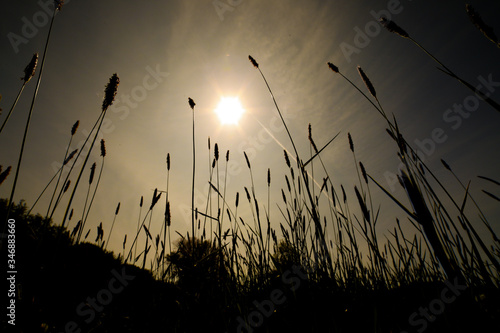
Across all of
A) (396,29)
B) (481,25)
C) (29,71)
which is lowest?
(481,25)

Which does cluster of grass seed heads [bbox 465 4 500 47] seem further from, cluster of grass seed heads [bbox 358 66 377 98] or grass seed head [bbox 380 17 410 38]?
cluster of grass seed heads [bbox 358 66 377 98]

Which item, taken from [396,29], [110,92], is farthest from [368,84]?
[110,92]

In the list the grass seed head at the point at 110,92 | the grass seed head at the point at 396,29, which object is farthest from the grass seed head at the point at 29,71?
the grass seed head at the point at 396,29

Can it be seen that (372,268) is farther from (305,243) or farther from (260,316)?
(260,316)

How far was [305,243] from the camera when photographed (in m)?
2.59

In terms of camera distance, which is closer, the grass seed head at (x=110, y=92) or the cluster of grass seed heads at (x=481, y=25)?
the cluster of grass seed heads at (x=481, y=25)

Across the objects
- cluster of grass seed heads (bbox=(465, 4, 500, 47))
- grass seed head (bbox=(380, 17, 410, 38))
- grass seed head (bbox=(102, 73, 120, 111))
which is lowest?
cluster of grass seed heads (bbox=(465, 4, 500, 47))

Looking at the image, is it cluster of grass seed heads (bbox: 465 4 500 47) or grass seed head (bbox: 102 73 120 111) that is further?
grass seed head (bbox: 102 73 120 111)

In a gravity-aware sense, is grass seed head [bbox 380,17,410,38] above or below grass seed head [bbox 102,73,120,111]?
below

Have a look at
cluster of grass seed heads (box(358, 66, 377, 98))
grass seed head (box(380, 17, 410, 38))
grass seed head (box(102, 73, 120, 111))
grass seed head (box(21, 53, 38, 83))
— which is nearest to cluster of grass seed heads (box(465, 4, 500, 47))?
grass seed head (box(380, 17, 410, 38))

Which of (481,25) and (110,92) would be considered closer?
(481,25)

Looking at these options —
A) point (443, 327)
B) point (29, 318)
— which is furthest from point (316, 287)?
point (29, 318)

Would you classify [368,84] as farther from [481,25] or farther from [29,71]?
[29,71]

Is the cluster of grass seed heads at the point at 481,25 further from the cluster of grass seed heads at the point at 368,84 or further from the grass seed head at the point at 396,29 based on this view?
the cluster of grass seed heads at the point at 368,84
